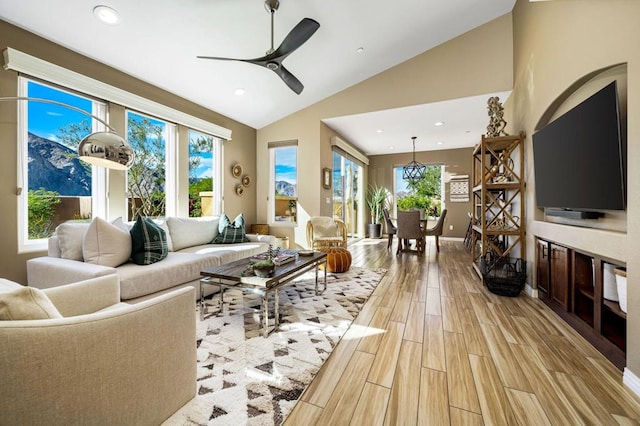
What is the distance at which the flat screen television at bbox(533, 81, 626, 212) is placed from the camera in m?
1.70

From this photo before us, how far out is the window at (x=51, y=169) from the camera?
100 inches

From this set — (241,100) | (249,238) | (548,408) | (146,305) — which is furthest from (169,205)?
(548,408)

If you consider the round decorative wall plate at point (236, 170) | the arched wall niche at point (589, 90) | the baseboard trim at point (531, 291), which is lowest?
the baseboard trim at point (531, 291)

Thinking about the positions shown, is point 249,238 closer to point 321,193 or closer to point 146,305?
point 321,193

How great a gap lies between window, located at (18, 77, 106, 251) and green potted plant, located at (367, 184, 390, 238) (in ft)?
21.2

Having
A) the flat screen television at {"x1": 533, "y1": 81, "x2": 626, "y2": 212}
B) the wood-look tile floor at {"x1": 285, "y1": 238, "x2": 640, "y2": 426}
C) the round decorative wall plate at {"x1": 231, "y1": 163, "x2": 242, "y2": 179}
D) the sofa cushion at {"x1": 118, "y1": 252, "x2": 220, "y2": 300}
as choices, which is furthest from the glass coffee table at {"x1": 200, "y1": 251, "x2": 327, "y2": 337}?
the round decorative wall plate at {"x1": 231, "y1": 163, "x2": 242, "y2": 179}

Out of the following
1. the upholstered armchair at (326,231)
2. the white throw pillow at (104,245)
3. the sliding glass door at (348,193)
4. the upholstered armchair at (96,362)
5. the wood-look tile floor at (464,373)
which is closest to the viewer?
the upholstered armchair at (96,362)

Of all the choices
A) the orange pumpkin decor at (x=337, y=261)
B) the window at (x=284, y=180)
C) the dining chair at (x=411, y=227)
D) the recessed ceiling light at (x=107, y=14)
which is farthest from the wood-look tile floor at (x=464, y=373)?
the recessed ceiling light at (x=107, y=14)

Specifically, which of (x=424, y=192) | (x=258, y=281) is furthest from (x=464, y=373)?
(x=424, y=192)

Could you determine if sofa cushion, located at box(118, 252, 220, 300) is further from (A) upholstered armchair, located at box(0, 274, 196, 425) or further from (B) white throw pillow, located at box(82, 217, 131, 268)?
(A) upholstered armchair, located at box(0, 274, 196, 425)

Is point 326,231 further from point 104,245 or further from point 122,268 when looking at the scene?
point 104,245

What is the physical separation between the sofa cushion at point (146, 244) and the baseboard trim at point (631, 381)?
3625 mm

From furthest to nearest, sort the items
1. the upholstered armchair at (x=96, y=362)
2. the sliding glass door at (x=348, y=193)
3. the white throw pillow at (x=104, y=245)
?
the sliding glass door at (x=348, y=193), the white throw pillow at (x=104, y=245), the upholstered armchair at (x=96, y=362)

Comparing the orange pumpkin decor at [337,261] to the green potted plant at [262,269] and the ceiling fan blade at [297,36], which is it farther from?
the ceiling fan blade at [297,36]
